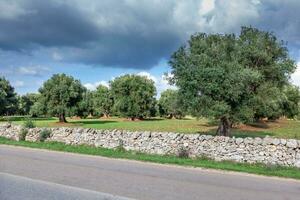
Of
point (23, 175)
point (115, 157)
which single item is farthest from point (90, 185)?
point (115, 157)

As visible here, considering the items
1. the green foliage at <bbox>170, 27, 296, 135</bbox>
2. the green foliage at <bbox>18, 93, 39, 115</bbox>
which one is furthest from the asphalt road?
the green foliage at <bbox>18, 93, 39, 115</bbox>

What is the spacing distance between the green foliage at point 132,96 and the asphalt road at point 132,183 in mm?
77896

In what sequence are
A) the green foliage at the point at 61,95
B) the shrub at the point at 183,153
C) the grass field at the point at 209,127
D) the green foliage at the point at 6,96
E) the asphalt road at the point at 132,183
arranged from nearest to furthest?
the asphalt road at the point at 132,183 → the shrub at the point at 183,153 → the grass field at the point at 209,127 → the green foliage at the point at 61,95 → the green foliage at the point at 6,96

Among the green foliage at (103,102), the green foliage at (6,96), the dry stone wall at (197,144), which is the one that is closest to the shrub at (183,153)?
the dry stone wall at (197,144)

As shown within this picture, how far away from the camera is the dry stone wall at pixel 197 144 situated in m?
16.9

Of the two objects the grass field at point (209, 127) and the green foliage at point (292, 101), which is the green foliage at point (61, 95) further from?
the green foliage at point (292, 101)

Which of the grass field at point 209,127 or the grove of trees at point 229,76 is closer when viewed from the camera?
the grove of trees at point 229,76

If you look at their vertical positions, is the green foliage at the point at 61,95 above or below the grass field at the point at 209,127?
above

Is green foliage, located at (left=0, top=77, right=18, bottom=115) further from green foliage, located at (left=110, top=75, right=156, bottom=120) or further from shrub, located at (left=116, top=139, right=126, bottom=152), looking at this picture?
shrub, located at (left=116, top=139, right=126, bottom=152)

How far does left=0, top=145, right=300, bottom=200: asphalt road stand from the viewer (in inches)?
369

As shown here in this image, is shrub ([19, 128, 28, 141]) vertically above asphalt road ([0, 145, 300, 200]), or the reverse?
shrub ([19, 128, 28, 141])

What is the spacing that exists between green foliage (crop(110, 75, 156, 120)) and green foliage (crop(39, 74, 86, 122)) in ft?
61.5

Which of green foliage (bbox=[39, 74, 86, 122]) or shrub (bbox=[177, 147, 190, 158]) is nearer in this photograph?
shrub (bbox=[177, 147, 190, 158])

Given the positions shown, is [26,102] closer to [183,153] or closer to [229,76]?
[229,76]
